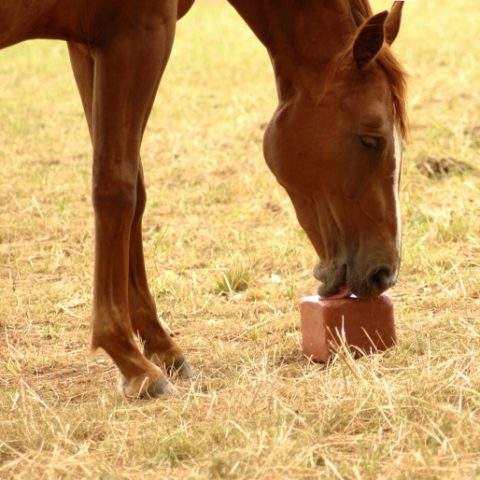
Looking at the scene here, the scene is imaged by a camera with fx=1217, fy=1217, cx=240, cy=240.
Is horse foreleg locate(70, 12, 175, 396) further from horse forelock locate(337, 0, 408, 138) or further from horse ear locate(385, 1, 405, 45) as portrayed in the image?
horse ear locate(385, 1, 405, 45)

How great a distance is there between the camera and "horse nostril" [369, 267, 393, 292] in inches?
154

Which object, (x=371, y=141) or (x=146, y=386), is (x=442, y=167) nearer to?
(x=371, y=141)

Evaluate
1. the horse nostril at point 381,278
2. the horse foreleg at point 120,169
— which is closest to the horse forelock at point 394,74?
the horse nostril at point 381,278

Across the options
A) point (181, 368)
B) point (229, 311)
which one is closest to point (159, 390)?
point (181, 368)

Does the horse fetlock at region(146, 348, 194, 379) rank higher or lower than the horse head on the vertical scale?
lower

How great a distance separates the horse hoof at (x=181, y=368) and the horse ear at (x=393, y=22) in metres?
1.28

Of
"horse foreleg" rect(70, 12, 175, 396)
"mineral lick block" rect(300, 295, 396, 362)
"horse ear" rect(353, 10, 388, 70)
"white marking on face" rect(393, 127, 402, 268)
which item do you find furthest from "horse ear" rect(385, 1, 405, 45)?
"mineral lick block" rect(300, 295, 396, 362)

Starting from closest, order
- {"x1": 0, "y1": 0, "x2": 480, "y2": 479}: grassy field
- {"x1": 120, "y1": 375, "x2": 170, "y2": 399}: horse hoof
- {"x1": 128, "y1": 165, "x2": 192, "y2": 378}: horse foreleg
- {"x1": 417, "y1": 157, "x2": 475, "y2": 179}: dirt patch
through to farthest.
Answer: {"x1": 0, "y1": 0, "x2": 480, "y2": 479}: grassy field
{"x1": 120, "y1": 375, "x2": 170, "y2": 399}: horse hoof
{"x1": 128, "y1": 165, "x2": 192, "y2": 378}: horse foreleg
{"x1": 417, "y1": 157, "x2": 475, "y2": 179}: dirt patch

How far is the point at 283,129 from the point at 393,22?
538mm

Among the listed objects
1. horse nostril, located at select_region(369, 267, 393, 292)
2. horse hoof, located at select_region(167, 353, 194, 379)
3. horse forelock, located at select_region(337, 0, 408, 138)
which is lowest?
horse hoof, located at select_region(167, 353, 194, 379)

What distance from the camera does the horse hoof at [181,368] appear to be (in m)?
4.07

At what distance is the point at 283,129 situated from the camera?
4.04 m

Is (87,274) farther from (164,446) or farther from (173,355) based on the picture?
(164,446)

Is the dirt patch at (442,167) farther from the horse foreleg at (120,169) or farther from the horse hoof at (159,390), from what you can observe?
the horse hoof at (159,390)
